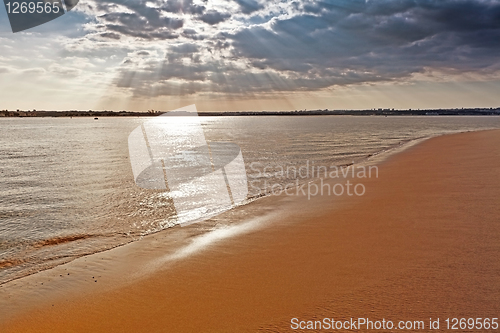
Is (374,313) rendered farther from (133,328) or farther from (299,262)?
(133,328)

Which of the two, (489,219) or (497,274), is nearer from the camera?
(497,274)

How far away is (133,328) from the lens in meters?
4.64

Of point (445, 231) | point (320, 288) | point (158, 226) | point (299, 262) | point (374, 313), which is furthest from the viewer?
point (158, 226)

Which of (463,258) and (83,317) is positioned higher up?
(463,258)

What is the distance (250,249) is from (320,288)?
2.49m

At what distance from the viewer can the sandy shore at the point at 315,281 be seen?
182 inches

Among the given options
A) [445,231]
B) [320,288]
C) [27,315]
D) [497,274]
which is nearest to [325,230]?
[445,231]

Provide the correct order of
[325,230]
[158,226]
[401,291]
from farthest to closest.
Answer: [158,226]
[325,230]
[401,291]

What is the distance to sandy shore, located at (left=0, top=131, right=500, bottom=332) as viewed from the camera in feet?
15.2

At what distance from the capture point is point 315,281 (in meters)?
5.60

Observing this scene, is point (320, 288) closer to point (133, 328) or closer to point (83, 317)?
point (133, 328)

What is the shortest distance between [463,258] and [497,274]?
71 cm

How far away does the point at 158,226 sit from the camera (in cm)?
1053

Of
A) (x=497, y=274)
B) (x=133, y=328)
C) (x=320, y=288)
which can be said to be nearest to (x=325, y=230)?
(x=320, y=288)
